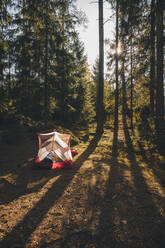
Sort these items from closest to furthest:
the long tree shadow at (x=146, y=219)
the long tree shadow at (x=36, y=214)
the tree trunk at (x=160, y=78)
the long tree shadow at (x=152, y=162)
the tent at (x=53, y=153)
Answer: the long tree shadow at (x=146, y=219)
the long tree shadow at (x=36, y=214)
the long tree shadow at (x=152, y=162)
the tent at (x=53, y=153)
the tree trunk at (x=160, y=78)

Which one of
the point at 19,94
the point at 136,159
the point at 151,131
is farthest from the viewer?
the point at 19,94

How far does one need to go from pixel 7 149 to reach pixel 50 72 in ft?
19.1

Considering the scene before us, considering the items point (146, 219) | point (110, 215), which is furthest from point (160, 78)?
point (110, 215)

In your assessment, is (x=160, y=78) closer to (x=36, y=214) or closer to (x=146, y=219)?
(x=146, y=219)

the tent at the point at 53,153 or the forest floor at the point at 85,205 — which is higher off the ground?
the tent at the point at 53,153

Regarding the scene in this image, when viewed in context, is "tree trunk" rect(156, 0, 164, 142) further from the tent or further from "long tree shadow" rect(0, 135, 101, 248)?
"long tree shadow" rect(0, 135, 101, 248)

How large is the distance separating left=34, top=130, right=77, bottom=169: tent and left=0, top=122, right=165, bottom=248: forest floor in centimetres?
34

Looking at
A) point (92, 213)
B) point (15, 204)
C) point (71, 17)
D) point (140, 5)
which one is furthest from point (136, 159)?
point (71, 17)

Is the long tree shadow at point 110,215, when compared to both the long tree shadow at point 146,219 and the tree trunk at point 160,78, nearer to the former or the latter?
the long tree shadow at point 146,219

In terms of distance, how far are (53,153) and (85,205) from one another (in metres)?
2.79

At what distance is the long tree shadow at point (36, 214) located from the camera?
259cm

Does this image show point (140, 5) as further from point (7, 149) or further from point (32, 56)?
point (7, 149)

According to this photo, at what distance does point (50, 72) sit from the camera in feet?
34.1

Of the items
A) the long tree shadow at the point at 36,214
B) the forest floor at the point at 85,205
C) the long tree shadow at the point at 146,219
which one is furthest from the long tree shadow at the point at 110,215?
the long tree shadow at the point at 36,214
